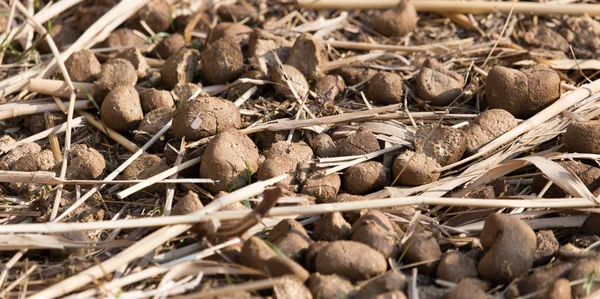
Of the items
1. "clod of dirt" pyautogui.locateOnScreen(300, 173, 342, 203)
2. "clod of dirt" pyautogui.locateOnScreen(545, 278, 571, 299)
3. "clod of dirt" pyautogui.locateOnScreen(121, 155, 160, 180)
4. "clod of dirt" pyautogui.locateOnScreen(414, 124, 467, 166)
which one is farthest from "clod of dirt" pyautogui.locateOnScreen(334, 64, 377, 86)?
"clod of dirt" pyautogui.locateOnScreen(545, 278, 571, 299)

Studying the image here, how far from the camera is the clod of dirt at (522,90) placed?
Answer: 10.7 ft

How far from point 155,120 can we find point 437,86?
1.36 metres

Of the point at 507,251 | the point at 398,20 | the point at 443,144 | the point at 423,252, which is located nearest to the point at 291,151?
the point at 443,144

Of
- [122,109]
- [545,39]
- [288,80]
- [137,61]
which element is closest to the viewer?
[122,109]

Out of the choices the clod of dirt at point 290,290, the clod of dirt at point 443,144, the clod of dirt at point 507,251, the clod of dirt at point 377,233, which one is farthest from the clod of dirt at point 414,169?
the clod of dirt at point 290,290

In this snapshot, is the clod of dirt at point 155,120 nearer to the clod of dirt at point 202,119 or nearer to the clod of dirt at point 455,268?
the clod of dirt at point 202,119

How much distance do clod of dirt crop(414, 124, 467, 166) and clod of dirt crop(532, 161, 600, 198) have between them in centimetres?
35

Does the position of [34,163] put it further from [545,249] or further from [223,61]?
[545,249]

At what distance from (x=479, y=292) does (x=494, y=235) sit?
27 centimetres

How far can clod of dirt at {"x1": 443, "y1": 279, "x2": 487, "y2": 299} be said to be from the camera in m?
2.26

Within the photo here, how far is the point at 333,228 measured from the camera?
102 inches

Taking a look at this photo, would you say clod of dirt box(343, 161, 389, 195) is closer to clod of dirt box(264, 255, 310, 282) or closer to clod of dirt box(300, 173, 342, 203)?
clod of dirt box(300, 173, 342, 203)

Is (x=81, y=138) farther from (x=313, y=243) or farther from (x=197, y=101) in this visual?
(x=313, y=243)

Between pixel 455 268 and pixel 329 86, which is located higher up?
pixel 329 86
